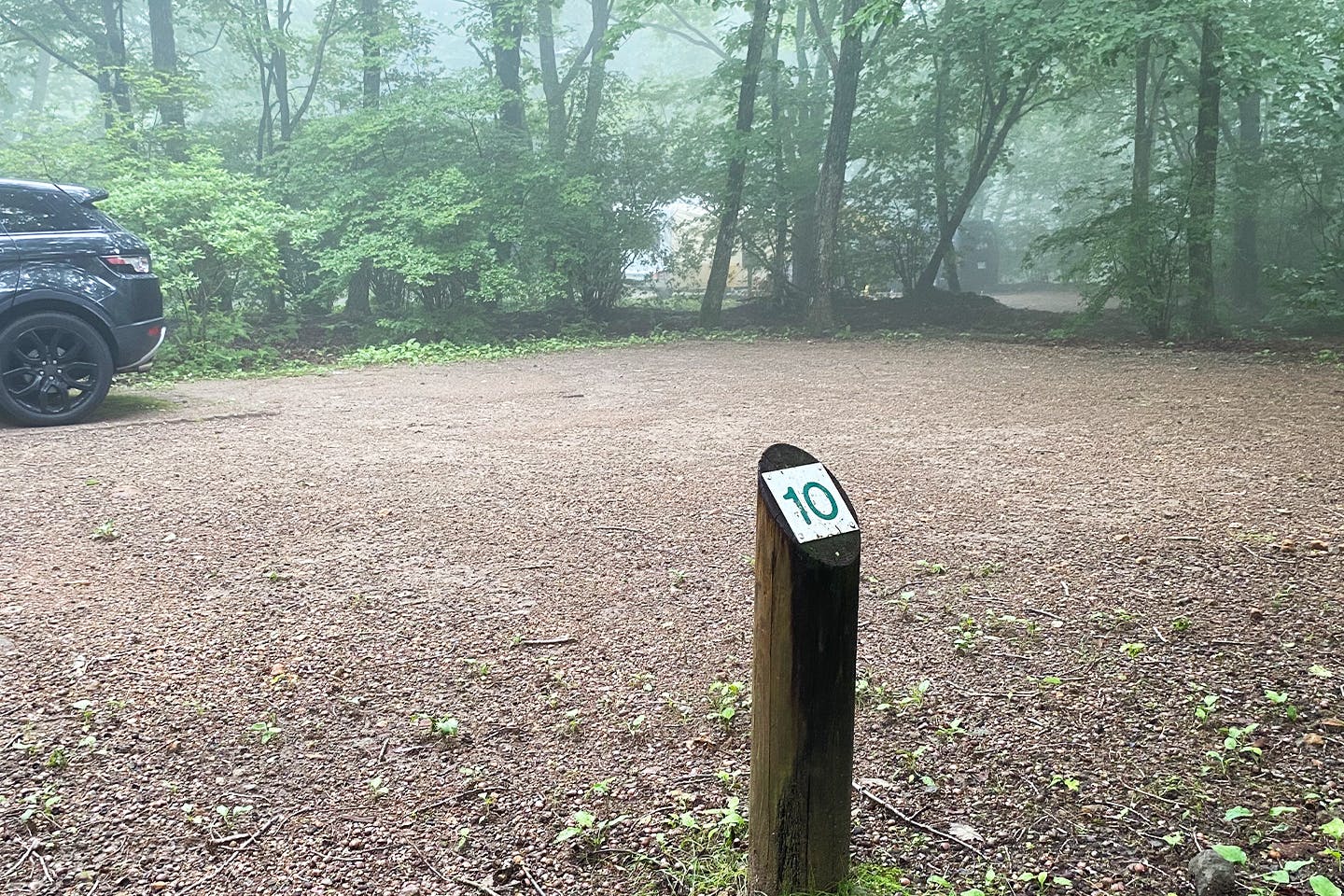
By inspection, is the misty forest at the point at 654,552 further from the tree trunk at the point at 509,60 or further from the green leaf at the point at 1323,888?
the tree trunk at the point at 509,60

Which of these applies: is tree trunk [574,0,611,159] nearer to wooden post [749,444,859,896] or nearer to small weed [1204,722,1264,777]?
small weed [1204,722,1264,777]

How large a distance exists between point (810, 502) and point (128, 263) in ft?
23.9

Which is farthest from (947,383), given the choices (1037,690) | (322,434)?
(1037,690)

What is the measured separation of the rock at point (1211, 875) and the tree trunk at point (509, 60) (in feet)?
50.9

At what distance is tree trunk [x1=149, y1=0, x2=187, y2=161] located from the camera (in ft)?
49.5

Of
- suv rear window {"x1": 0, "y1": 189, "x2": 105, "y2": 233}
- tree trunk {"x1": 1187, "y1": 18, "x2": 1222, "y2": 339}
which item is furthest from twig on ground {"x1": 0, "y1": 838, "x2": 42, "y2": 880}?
tree trunk {"x1": 1187, "y1": 18, "x2": 1222, "y2": 339}

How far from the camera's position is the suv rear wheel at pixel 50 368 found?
6773mm

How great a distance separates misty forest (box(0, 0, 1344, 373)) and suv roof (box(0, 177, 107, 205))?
401 cm

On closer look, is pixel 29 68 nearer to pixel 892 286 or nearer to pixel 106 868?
pixel 892 286

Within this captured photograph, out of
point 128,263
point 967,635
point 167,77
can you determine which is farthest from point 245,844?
point 167,77

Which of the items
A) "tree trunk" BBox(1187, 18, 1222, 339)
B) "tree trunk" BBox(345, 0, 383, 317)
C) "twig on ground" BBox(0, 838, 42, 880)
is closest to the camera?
"twig on ground" BBox(0, 838, 42, 880)

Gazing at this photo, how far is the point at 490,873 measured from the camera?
2146 mm

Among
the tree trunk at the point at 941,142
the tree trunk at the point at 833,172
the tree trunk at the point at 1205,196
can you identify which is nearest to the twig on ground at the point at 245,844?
the tree trunk at the point at 1205,196

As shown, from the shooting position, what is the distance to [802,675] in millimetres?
1769
